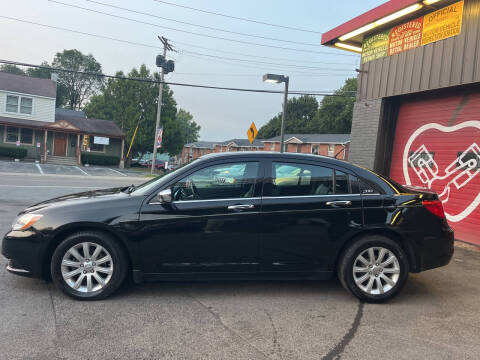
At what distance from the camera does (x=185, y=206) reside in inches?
156

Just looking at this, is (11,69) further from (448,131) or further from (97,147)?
(448,131)

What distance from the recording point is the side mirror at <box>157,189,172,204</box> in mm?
3887

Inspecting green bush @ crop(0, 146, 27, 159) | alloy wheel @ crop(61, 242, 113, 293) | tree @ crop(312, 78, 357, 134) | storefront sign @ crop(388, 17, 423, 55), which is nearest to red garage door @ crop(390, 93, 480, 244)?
storefront sign @ crop(388, 17, 423, 55)

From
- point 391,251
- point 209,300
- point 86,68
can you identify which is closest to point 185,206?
point 209,300

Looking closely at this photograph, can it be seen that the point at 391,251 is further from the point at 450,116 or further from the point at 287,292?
the point at 450,116

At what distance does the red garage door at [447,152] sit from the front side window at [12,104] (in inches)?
1283

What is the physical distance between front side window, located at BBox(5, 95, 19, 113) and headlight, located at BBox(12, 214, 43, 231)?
109 ft

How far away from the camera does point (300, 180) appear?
4.21 m

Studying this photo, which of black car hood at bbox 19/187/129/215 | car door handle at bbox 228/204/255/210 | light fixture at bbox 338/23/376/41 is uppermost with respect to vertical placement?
light fixture at bbox 338/23/376/41

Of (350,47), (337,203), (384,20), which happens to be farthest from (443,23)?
(337,203)

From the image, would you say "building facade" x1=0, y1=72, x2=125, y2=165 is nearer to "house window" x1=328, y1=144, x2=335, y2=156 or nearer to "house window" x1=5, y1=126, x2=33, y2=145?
"house window" x1=5, y1=126, x2=33, y2=145

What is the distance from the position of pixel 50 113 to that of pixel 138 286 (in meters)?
33.6

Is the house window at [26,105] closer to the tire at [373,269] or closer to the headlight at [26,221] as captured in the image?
the headlight at [26,221]

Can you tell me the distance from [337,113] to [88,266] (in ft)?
212
